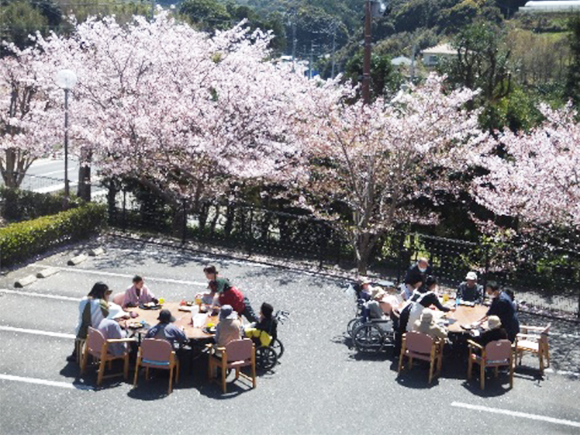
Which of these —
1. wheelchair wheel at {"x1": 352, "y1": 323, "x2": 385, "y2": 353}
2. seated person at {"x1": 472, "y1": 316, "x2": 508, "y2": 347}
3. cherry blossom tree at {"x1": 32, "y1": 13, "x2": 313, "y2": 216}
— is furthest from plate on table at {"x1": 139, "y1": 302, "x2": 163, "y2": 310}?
cherry blossom tree at {"x1": 32, "y1": 13, "x2": 313, "y2": 216}

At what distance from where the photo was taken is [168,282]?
1502 centimetres

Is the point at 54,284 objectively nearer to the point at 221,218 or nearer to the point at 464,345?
the point at 221,218

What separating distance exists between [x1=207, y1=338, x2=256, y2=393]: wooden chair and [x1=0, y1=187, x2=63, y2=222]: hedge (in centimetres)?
1145

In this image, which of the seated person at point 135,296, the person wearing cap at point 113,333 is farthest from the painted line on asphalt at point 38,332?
the person wearing cap at point 113,333

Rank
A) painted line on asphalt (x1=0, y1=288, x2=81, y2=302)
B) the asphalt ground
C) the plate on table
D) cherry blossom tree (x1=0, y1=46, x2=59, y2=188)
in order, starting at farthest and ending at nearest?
cherry blossom tree (x1=0, y1=46, x2=59, y2=188) < painted line on asphalt (x1=0, y1=288, x2=81, y2=302) < the plate on table < the asphalt ground

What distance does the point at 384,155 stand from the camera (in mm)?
16938

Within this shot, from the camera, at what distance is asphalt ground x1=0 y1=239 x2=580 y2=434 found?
9.20 m

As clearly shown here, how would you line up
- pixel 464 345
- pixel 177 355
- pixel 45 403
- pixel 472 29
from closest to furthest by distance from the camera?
pixel 45 403, pixel 177 355, pixel 464 345, pixel 472 29

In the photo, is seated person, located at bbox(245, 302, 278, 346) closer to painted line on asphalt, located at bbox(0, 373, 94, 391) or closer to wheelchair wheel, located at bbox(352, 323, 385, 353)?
wheelchair wheel, located at bbox(352, 323, 385, 353)

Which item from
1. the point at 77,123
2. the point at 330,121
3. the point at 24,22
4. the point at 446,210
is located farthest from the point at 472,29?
the point at 24,22

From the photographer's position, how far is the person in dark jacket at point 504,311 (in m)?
10.9

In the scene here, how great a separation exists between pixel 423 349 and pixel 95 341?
4.82 meters

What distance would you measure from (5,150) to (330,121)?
1378cm

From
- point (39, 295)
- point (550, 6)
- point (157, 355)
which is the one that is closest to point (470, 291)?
point (157, 355)
